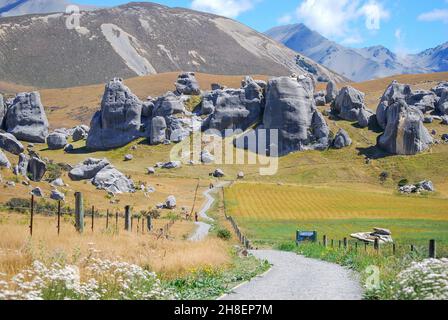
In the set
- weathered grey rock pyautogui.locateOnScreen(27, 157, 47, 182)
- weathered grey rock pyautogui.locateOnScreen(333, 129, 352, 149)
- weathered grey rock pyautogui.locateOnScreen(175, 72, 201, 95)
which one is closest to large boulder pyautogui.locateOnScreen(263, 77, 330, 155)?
weathered grey rock pyautogui.locateOnScreen(333, 129, 352, 149)

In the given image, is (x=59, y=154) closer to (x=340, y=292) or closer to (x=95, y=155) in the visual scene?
(x=95, y=155)

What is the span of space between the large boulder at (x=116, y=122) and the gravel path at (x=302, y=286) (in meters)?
Result: 101

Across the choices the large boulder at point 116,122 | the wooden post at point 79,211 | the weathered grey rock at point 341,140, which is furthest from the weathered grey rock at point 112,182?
the weathered grey rock at point 341,140

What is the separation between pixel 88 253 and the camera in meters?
15.2

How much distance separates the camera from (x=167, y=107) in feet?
399

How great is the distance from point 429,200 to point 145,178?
40.0m

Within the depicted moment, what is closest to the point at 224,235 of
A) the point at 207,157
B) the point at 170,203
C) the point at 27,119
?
the point at 170,203

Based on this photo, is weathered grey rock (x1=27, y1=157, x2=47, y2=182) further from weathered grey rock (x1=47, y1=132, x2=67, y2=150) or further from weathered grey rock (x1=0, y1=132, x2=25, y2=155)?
weathered grey rock (x1=47, y1=132, x2=67, y2=150)

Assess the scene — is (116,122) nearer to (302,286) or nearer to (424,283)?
(302,286)

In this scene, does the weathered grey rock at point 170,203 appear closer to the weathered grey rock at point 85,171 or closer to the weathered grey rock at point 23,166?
the weathered grey rock at point 85,171

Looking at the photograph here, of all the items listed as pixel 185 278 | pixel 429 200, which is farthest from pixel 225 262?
pixel 429 200

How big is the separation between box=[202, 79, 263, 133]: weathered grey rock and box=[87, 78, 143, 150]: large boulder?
47.7 feet

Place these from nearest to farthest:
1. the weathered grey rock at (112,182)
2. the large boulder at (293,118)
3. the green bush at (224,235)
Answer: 1. the green bush at (224,235)
2. the weathered grey rock at (112,182)
3. the large boulder at (293,118)

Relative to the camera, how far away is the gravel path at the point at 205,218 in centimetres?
3899
